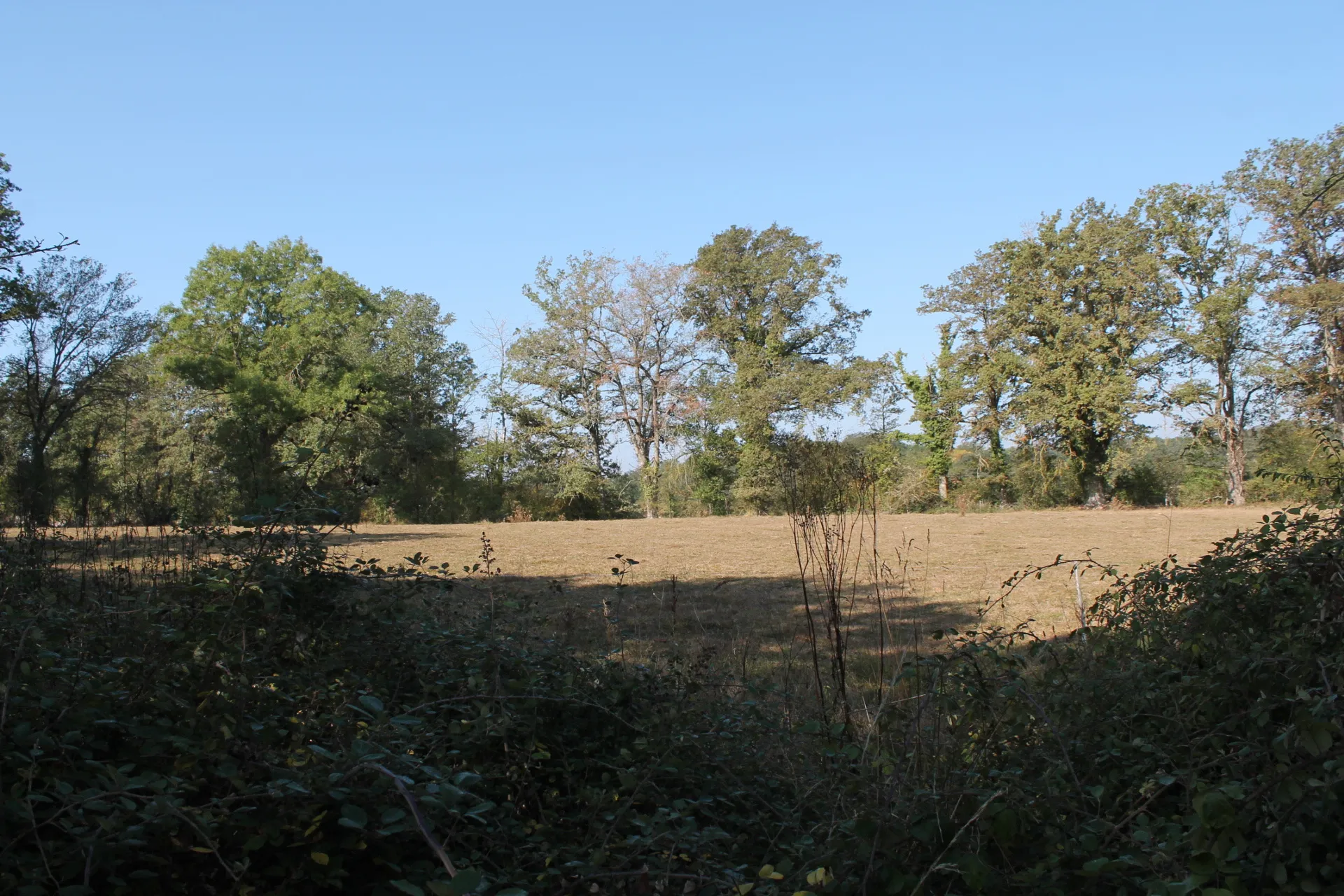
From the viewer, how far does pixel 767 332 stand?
143 feet

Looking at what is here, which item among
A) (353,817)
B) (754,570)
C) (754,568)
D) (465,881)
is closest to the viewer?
(465,881)

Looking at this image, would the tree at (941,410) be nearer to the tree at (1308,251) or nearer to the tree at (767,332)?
the tree at (767,332)

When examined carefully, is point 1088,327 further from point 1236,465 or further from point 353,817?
point 353,817

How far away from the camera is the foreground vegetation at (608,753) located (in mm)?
1756

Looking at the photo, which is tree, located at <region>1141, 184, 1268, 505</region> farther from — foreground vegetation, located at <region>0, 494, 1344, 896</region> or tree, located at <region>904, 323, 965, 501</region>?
foreground vegetation, located at <region>0, 494, 1344, 896</region>

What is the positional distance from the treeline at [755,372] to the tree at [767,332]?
13 cm

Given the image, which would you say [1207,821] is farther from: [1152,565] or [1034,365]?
[1034,365]

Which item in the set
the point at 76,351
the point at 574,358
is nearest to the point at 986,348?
the point at 574,358

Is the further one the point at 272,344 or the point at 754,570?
the point at 272,344

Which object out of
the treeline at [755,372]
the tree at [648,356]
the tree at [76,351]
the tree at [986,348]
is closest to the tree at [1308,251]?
the treeline at [755,372]

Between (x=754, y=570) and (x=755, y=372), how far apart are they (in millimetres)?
30485

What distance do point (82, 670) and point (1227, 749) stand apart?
3349 millimetres

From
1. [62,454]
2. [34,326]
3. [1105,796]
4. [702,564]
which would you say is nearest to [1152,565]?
[1105,796]

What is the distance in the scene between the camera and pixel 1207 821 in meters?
1.56
